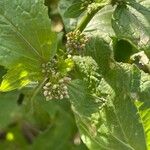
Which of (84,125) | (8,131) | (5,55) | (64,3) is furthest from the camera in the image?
(8,131)

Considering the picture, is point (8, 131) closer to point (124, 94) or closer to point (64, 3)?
point (64, 3)

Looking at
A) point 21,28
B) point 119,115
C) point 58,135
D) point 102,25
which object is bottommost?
point 58,135

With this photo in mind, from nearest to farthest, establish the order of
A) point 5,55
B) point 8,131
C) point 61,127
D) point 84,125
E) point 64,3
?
point 5,55
point 84,125
point 64,3
point 61,127
point 8,131

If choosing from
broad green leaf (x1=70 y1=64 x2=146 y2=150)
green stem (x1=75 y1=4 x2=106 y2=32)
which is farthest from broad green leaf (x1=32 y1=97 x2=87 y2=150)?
broad green leaf (x1=70 y1=64 x2=146 y2=150)

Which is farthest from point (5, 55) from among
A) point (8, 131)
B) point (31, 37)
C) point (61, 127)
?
point (8, 131)

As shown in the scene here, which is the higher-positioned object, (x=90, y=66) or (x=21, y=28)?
(x=21, y=28)

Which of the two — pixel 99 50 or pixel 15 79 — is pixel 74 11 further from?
pixel 15 79

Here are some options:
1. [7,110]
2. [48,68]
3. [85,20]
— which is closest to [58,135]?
[7,110]

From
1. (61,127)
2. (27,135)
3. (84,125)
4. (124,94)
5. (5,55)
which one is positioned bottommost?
(27,135)
